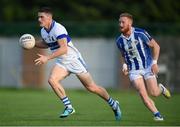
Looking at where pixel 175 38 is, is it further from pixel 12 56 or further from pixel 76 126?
pixel 76 126

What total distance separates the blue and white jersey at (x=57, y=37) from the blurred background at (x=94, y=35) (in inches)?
627

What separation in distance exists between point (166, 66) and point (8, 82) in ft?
23.9

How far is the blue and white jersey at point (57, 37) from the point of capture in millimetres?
15164

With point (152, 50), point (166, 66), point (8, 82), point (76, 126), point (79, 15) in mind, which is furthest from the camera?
point (79, 15)

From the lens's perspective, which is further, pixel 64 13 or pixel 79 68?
pixel 64 13

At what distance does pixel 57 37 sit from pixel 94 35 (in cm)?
2032

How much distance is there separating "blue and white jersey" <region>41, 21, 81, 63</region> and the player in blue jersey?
103cm

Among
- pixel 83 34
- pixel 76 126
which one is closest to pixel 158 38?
pixel 83 34

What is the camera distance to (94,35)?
35.4m

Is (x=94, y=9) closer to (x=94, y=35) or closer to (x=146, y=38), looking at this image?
(x=94, y=35)

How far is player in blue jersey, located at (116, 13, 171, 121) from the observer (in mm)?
14742

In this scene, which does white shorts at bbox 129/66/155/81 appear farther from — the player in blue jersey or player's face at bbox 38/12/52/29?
player's face at bbox 38/12/52/29

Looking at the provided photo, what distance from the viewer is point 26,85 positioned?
33.8 meters

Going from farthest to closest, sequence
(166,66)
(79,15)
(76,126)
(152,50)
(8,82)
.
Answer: (79,15) → (8,82) → (166,66) → (152,50) → (76,126)
